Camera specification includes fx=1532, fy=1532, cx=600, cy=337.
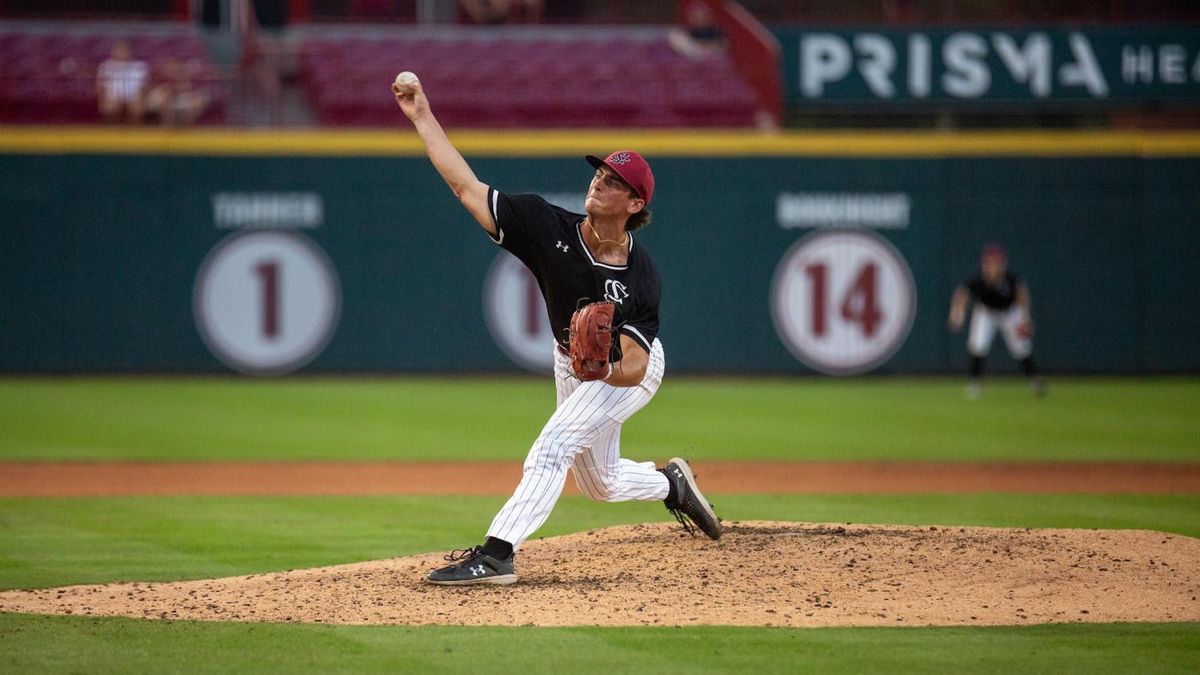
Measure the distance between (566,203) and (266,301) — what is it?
418cm

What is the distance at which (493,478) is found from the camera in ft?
38.0

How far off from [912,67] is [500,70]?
5.89 meters

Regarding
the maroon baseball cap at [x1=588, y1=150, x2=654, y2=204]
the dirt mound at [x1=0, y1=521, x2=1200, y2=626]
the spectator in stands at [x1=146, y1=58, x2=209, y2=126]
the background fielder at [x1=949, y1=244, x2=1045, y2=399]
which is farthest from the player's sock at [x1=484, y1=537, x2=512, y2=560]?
the spectator in stands at [x1=146, y1=58, x2=209, y2=126]

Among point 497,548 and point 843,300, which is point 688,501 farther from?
point 843,300

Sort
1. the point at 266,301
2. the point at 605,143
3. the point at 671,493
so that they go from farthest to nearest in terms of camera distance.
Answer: the point at 605,143 → the point at 266,301 → the point at 671,493

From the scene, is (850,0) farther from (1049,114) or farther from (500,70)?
(500,70)

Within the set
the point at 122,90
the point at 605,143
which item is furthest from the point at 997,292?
the point at 122,90

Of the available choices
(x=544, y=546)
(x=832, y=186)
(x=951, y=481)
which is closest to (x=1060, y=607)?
(x=544, y=546)

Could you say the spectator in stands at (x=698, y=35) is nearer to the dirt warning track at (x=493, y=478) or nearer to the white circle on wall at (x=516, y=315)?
the white circle on wall at (x=516, y=315)

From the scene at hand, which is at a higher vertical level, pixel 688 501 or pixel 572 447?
pixel 572 447

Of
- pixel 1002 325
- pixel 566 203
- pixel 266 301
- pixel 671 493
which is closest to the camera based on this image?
pixel 671 493

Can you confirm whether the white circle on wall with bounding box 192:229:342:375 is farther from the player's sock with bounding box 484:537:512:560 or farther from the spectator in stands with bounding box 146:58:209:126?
the player's sock with bounding box 484:537:512:560

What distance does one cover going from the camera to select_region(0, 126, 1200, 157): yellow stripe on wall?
19875mm

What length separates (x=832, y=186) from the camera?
20750mm
